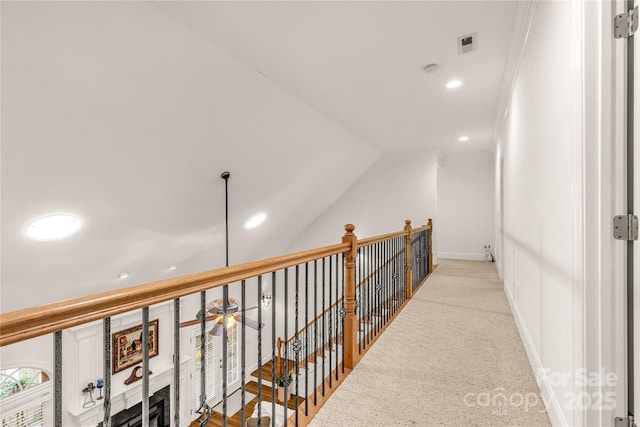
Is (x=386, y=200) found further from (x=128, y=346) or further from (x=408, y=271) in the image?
(x=128, y=346)

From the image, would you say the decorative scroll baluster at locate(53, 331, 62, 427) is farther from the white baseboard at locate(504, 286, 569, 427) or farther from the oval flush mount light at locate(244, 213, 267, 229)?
the oval flush mount light at locate(244, 213, 267, 229)

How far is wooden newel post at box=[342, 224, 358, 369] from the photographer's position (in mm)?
2230

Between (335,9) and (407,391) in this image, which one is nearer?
(407,391)

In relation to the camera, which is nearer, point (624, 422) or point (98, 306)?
point (98, 306)

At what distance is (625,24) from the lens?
1.03 m

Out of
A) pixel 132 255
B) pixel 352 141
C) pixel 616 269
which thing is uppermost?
pixel 352 141

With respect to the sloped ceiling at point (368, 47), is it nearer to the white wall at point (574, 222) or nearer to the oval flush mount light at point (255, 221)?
the white wall at point (574, 222)

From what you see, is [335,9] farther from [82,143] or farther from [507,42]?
[82,143]

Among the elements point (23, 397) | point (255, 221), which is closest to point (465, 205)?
point (255, 221)

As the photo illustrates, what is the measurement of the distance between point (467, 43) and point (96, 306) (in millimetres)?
3320

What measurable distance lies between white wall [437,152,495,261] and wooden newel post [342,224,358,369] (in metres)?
6.31

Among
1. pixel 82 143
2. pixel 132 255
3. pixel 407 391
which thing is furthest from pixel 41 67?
pixel 407 391

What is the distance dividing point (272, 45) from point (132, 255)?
3516mm

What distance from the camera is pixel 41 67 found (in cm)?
209
